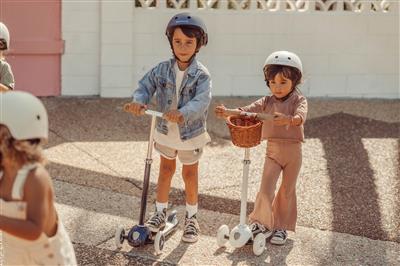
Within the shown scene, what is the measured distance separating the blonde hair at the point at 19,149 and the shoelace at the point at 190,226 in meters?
2.18

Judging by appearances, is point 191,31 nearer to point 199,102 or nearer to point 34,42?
point 199,102

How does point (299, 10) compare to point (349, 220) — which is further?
point (299, 10)

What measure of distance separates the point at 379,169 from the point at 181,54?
8.84 ft

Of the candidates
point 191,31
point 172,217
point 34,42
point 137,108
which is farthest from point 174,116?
point 34,42

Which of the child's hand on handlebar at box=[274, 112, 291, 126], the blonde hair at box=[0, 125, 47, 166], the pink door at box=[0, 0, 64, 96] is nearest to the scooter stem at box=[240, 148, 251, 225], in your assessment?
the child's hand on handlebar at box=[274, 112, 291, 126]

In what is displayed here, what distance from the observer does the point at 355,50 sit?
9.72 m

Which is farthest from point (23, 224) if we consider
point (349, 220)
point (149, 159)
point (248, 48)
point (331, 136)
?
point (248, 48)

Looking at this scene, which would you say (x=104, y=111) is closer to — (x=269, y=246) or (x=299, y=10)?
(x=299, y=10)

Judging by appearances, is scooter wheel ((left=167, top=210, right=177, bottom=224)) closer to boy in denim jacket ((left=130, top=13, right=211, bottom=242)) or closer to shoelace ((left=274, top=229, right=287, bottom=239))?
boy in denim jacket ((left=130, top=13, right=211, bottom=242))

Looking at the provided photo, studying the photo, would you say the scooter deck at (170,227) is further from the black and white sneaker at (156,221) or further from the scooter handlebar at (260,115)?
the scooter handlebar at (260,115)

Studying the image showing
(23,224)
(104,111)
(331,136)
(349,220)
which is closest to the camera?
(23,224)

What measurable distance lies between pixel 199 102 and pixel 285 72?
1.90ft

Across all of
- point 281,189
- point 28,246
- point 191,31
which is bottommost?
point 281,189

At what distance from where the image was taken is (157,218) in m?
5.66
